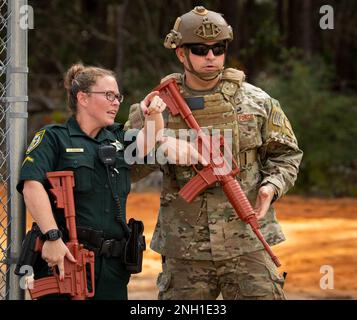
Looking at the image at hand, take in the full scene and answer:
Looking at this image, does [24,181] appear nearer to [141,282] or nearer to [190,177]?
[190,177]

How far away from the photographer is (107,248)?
445 centimetres

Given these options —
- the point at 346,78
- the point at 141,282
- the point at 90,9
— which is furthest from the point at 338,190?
the point at 90,9

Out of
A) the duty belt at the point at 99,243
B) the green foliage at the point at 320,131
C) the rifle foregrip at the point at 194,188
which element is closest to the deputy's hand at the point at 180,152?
the rifle foregrip at the point at 194,188

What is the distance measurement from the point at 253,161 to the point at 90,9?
22.0m

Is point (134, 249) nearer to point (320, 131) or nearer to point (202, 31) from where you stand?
point (202, 31)

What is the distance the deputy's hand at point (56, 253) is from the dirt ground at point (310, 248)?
7.78 feet

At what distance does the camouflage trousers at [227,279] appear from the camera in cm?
459

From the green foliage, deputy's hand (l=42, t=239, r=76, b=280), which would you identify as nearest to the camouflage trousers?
deputy's hand (l=42, t=239, r=76, b=280)

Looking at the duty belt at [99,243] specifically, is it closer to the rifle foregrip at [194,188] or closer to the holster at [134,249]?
the holster at [134,249]

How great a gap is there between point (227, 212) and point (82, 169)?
797 millimetres

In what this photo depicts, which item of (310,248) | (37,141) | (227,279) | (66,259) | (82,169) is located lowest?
(310,248)

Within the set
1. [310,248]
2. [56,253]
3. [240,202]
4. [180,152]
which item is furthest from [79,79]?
[310,248]

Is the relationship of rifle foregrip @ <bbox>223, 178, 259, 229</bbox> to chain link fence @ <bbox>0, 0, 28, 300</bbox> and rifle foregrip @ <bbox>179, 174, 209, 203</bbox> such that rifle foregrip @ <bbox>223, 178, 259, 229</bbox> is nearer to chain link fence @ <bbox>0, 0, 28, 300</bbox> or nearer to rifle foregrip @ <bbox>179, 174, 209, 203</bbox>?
rifle foregrip @ <bbox>179, 174, 209, 203</bbox>
